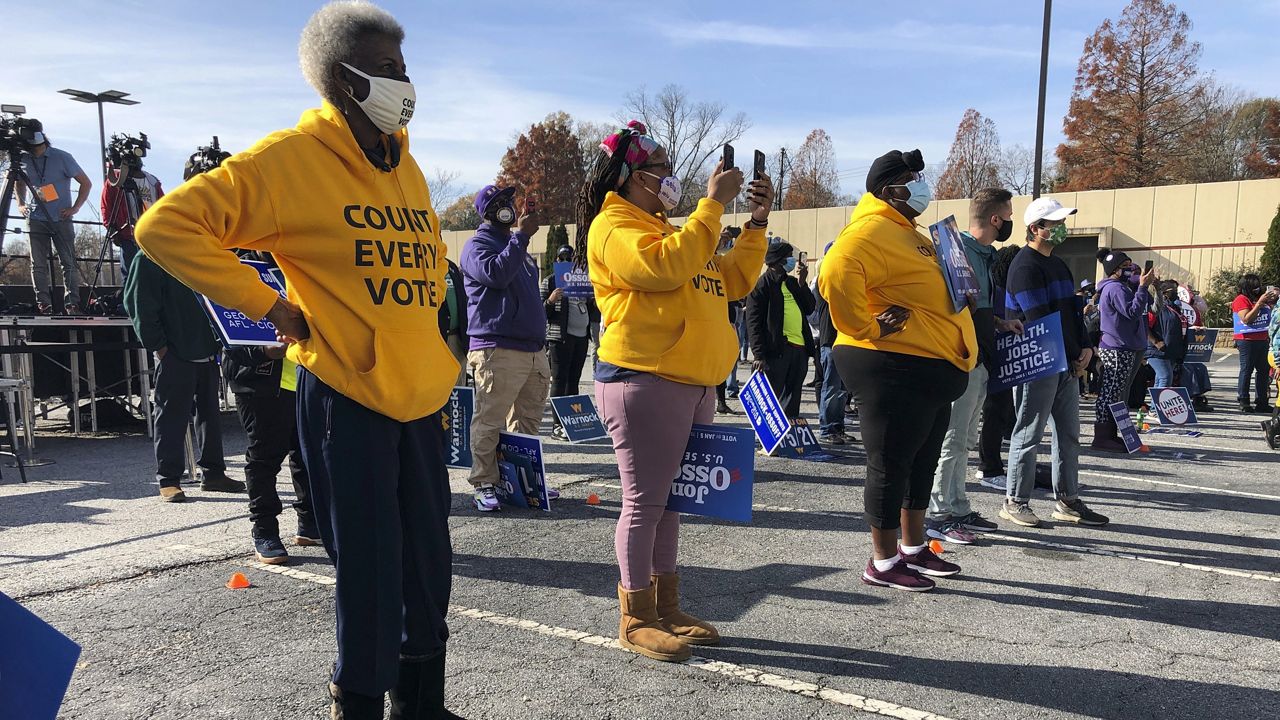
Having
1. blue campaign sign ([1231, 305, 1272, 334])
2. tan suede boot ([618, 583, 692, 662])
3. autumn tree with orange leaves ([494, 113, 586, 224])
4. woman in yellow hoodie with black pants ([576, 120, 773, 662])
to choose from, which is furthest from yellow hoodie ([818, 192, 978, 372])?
autumn tree with orange leaves ([494, 113, 586, 224])

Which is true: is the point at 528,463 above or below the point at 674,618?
above

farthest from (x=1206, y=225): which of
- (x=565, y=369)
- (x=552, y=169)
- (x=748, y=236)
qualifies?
(x=552, y=169)

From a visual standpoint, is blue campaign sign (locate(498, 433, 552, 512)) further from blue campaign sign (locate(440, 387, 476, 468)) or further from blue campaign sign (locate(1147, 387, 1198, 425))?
blue campaign sign (locate(1147, 387, 1198, 425))

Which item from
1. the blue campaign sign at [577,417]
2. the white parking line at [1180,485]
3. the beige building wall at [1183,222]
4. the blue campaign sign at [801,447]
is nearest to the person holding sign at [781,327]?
the blue campaign sign at [801,447]

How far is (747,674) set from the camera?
10.6ft

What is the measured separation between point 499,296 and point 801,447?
3.69 metres

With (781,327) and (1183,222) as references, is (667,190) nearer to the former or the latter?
(781,327)

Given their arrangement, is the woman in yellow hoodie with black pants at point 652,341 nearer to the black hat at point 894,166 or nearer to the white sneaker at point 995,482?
the black hat at point 894,166

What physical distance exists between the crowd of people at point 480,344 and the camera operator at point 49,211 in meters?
5.42

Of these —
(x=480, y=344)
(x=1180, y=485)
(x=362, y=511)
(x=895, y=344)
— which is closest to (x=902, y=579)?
(x=895, y=344)

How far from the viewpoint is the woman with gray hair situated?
215cm

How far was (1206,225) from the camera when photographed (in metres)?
25.9

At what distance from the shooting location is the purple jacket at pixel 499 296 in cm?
558

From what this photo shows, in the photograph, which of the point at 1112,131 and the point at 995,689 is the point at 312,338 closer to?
the point at 995,689
